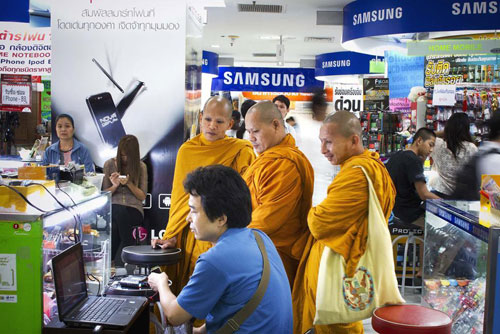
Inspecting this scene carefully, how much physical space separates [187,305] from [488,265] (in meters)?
1.66

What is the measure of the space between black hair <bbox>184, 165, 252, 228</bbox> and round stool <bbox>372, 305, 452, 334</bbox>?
92 cm

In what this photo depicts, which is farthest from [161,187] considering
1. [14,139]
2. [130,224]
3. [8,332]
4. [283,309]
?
[14,139]

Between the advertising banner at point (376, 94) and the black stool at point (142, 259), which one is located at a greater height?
the advertising banner at point (376, 94)

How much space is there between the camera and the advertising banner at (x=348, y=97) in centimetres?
1580

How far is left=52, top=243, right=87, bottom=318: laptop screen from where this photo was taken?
2.33 metres

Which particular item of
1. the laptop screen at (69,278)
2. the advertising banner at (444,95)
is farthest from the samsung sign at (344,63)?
the laptop screen at (69,278)

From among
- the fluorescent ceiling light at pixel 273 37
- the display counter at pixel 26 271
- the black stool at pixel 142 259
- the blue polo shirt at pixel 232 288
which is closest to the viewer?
the blue polo shirt at pixel 232 288

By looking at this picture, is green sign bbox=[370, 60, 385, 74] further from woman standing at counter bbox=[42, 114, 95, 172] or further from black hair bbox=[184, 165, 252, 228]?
black hair bbox=[184, 165, 252, 228]

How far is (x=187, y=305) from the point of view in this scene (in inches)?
83.7

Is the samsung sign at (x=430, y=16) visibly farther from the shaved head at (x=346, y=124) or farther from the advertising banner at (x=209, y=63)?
the advertising banner at (x=209, y=63)

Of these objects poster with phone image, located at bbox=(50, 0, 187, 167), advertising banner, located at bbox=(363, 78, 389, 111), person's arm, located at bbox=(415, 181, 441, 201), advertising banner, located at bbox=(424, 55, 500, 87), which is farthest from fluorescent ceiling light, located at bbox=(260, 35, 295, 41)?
poster with phone image, located at bbox=(50, 0, 187, 167)

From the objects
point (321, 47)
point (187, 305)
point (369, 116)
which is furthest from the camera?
point (321, 47)

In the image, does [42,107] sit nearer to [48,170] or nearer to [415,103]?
[415,103]

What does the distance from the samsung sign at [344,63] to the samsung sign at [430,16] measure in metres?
6.33
